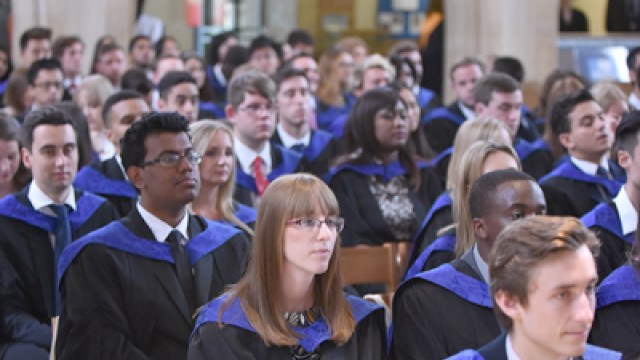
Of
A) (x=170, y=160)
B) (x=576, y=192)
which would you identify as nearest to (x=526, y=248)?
(x=170, y=160)

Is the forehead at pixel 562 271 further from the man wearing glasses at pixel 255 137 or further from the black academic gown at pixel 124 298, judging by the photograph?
the man wearing glasses at pixel 255 137

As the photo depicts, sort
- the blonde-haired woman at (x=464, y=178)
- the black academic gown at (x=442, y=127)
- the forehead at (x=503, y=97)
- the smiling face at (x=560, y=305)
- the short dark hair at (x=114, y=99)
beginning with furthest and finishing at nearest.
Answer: the black academic gown at (x=442, y=127), the forehead at (x=503, y=97), the short dark hair at (x=114, y=99), the blonde-haired woman at (x=464, y=178), the smiling face at (x=560, y=305)

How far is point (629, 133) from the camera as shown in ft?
19.7

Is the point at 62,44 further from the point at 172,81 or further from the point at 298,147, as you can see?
the point at 298,147

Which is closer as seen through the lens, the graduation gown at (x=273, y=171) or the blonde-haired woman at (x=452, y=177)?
the blonde-haired woman at (x=452, y=177)

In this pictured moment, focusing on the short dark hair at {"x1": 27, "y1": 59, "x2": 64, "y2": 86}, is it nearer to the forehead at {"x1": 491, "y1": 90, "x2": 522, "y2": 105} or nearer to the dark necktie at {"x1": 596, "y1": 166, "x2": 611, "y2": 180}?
the forehead at {"x1": 491, "y1": 90, "x2": 522, "y2": 105}

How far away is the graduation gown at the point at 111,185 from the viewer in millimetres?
6906

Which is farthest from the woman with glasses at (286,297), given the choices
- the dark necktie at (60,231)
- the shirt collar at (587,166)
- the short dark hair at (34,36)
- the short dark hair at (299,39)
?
the short dark hair at (299,39)

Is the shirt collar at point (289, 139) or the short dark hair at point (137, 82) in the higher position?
the short dark hair at point (137, 82)

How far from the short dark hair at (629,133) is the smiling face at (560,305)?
263cm

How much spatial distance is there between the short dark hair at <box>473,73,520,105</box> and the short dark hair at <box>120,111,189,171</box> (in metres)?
3.64

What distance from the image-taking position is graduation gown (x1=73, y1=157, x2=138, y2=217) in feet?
Answer: 22.7

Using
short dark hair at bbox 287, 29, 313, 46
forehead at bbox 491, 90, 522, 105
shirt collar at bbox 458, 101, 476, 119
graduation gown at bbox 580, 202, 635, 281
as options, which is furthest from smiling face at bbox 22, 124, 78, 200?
short dark hair at bbox 287, 29, 313, 46

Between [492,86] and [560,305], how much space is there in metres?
5.29
